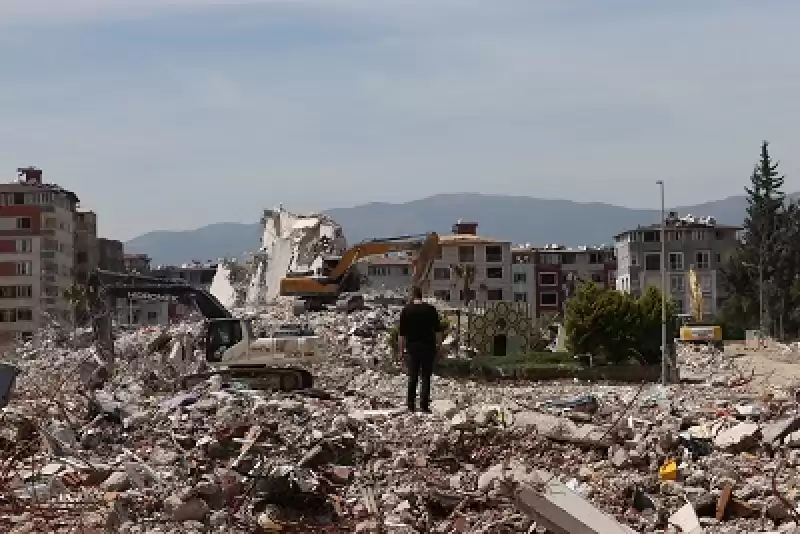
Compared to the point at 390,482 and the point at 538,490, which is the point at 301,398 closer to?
the point at 390,482

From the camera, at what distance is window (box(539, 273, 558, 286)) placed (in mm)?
113431

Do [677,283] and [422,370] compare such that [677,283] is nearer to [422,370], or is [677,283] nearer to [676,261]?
[676,261]

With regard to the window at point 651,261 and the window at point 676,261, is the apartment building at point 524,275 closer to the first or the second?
the window at point 651,261

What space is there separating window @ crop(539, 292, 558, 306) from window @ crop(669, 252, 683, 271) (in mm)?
18462

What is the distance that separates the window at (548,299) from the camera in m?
113

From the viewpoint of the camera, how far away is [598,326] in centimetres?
3656

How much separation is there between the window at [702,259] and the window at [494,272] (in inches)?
567

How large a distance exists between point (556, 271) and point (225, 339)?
93.4 m

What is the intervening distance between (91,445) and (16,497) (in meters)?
2.48

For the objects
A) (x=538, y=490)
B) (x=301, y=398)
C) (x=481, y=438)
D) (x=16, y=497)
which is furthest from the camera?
(x=301, y=398)

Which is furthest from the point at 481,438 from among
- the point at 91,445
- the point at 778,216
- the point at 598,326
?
the point at 778,216

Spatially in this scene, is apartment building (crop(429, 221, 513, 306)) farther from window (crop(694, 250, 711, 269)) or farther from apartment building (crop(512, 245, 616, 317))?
window (crop(694, 250, 711, 269))

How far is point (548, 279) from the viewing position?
113875mm

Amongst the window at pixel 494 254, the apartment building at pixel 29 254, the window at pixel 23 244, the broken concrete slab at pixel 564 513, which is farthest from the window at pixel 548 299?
the broken concrete slab at pixel 564 513
